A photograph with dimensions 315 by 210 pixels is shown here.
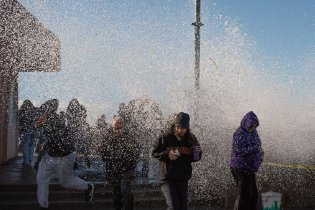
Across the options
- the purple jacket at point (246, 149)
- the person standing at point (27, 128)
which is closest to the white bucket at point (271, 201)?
the purple jacket at point (246, 149)

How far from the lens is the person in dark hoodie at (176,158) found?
21.2 feet

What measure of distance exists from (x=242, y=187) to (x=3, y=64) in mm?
8964

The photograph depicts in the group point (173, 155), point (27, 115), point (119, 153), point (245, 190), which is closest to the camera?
point (173, 155)

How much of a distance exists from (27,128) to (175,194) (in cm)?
813

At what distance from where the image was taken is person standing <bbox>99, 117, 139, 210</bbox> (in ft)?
25.9

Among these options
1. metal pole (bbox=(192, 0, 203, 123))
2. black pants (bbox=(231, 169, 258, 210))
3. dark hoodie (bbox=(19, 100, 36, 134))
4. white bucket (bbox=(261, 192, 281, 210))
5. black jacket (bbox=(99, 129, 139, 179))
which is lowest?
white bucket (bbox=(261, 192, 281, 210))

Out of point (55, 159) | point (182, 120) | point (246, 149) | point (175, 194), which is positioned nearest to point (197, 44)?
point (246, 149)

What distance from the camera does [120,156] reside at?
7.88 metres

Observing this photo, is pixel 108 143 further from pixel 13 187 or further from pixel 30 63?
pixel 30 63

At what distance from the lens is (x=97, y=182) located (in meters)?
10.3

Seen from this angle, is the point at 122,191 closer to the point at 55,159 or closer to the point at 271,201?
the point at 55,159

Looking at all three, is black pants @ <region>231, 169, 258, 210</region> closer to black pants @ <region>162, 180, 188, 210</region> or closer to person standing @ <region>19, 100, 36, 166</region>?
black pants @ <region>162, 180, 188, 210</region>

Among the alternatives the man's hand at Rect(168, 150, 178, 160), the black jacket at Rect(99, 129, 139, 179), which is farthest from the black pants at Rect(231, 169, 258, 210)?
the black jacket at Rect(99, 129, 139, 179)

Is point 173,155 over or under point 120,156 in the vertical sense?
over
